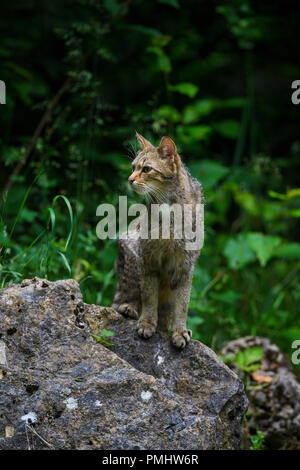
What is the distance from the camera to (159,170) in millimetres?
3688

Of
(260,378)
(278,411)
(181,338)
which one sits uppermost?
(181,338)

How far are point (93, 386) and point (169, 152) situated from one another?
1.57 metres

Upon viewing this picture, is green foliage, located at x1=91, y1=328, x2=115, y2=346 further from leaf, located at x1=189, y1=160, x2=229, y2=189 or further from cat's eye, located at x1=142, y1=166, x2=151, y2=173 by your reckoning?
leaf, located at x1=189, y1=160, x2=229, y2=189

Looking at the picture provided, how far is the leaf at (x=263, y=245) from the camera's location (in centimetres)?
566

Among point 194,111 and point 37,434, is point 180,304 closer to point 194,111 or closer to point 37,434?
point 37,434

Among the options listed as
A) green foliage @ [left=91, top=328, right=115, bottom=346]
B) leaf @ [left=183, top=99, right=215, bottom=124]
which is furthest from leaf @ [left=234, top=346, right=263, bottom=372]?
leaf @ [left=183, top=99, right=215, bottom=124]

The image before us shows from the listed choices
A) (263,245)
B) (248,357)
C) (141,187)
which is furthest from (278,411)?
(141,187)

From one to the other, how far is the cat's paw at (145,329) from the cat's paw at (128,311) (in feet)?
0.76

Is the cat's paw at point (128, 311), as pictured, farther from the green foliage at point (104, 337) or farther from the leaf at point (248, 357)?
the leaf at point (248, 357)

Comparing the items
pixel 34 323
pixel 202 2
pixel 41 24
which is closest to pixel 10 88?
pixel 41 24

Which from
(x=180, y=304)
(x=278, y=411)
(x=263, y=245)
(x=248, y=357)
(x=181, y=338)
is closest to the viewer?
(x=181, y=338)

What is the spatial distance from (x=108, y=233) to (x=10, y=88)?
2.28m

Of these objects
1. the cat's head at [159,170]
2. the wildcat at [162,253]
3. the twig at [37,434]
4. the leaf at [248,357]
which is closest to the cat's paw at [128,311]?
the wildcat at [162,253]

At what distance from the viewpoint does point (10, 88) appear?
631 centimetres
